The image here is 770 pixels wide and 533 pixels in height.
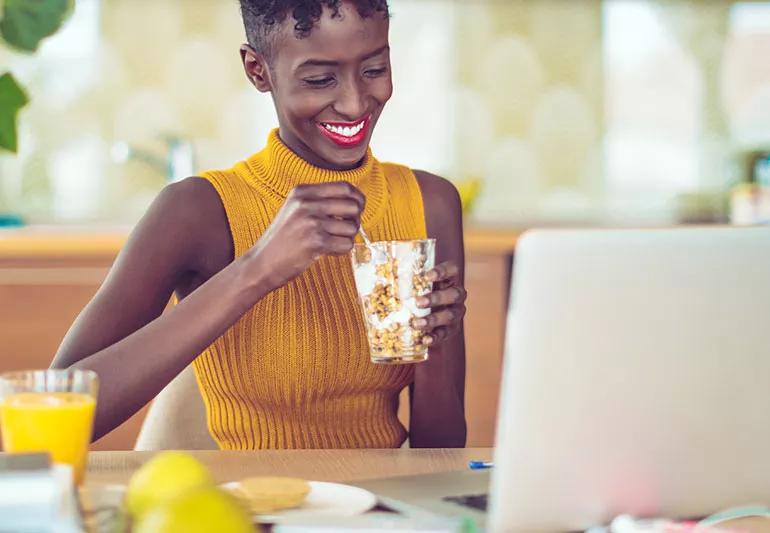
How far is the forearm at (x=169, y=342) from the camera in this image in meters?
1.35

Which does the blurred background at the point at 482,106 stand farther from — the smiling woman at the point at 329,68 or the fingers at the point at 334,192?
the fingers at the point at 334,192

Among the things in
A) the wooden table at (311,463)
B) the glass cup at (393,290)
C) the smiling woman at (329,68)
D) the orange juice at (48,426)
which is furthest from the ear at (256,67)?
the orange juice at (48,426)

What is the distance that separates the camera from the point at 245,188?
5.47ft

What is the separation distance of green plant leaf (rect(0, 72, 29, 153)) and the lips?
1.36ft

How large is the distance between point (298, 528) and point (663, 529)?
31 cm

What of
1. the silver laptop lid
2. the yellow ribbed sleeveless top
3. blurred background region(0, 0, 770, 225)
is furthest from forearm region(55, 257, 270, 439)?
blurred background region(0, 0, 770, 225)

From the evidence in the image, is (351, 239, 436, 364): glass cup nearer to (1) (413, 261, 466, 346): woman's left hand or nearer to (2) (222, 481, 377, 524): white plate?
(1) (413, 261, 466, 346): woman's left hand

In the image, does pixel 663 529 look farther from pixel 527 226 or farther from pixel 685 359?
pixel 527 226

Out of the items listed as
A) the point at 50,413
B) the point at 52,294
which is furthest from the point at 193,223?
the point at 52,294

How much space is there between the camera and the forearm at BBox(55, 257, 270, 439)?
1.35 meters

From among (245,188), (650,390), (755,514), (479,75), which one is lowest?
(755,514)

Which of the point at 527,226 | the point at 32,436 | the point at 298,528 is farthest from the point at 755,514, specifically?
the point at 527,226

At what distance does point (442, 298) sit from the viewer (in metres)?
1.32

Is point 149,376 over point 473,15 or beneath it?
beneath
